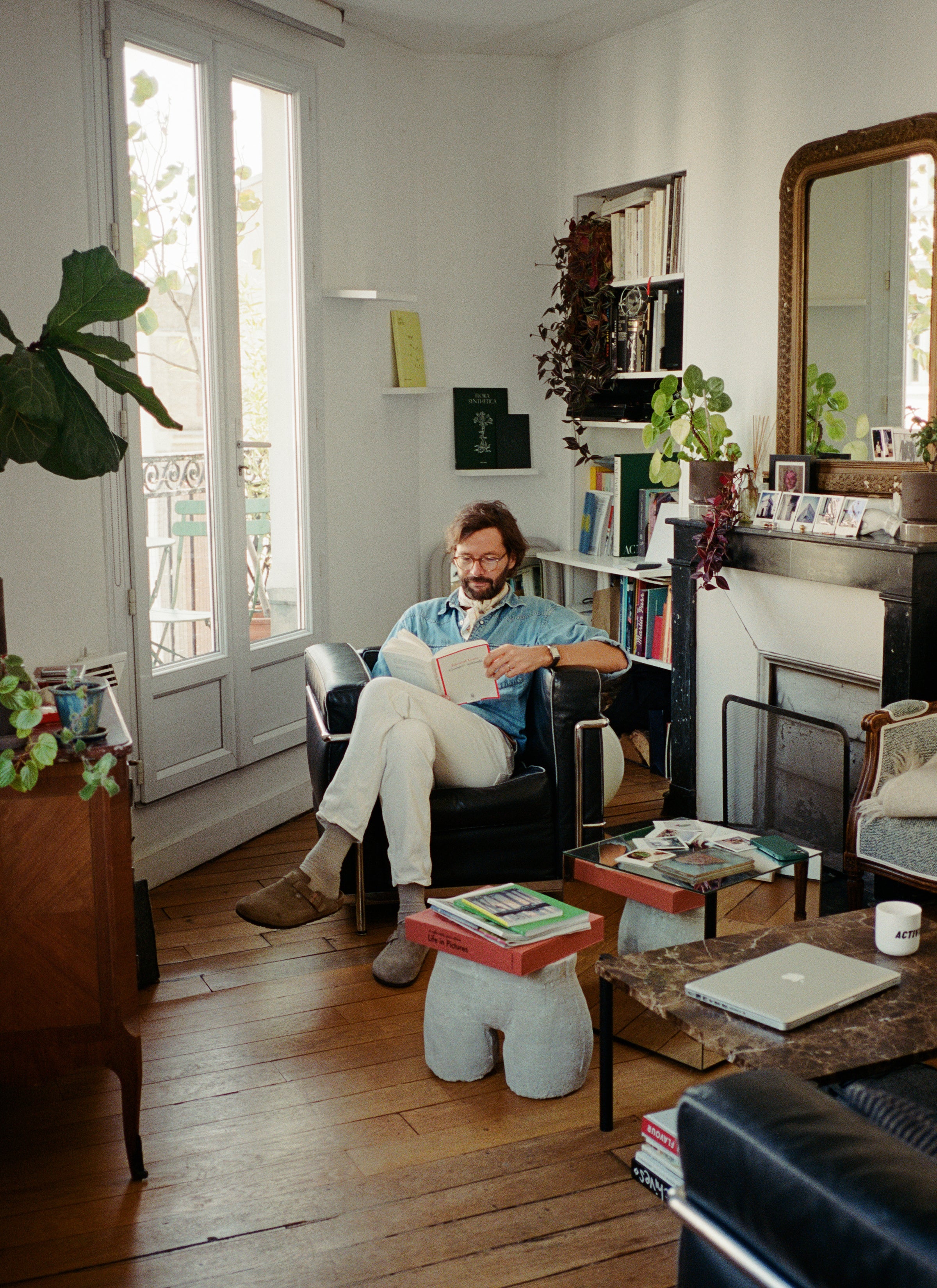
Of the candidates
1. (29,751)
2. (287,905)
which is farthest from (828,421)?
(29,751)

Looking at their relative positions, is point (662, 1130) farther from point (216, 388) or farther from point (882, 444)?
point (216, 388)

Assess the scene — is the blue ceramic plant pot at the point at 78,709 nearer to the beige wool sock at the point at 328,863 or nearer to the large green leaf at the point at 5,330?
the large green leaf at the point at 5,330

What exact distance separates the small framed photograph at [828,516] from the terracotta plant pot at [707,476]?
1.24ft

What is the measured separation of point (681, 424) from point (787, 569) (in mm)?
612

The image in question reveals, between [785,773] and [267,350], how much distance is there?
2.22 meters

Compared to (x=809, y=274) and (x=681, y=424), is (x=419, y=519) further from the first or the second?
(x=809, y=274)

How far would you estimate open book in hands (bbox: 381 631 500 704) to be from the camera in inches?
127

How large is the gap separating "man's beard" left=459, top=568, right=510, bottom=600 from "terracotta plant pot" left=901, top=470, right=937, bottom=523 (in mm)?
1092

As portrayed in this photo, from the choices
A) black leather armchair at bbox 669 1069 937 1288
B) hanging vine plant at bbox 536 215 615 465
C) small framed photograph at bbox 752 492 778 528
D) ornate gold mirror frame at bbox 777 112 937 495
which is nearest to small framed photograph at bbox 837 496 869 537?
ornate gold mirror frame at bbox 777 112 937 495

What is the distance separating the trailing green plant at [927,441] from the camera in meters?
3.29

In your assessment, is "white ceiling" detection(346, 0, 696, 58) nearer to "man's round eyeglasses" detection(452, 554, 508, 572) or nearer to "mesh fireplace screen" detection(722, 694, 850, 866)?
"man's round eyeglasses" detection(452, 554, 508, 572)

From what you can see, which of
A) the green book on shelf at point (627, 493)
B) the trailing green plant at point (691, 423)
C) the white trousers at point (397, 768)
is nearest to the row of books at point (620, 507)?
the green book on shelf at point (627, 493)

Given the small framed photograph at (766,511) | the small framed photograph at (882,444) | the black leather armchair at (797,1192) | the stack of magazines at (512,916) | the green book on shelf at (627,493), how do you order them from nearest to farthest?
the black leather armchair at (797,1192) < the stack of magazines at (512,916) < the small framed photograph at (882,444) < the small framed photograph at (766,511) < the green book on shelf at (627,493)

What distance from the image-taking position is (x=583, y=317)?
4.74 meters
